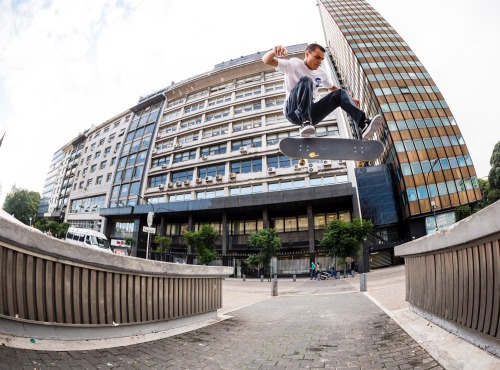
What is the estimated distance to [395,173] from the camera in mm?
29062

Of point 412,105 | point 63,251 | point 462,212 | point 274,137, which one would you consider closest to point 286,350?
point 63,251

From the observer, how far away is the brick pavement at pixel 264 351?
2.27 meters

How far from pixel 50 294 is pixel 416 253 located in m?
5.13

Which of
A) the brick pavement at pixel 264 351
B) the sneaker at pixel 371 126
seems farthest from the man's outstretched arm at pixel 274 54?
the brick pavement at pixel 264 351

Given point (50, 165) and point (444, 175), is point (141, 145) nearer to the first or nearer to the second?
point (444, 175)

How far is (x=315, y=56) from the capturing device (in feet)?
14.2

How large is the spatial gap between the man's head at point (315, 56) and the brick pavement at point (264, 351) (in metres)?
4.53

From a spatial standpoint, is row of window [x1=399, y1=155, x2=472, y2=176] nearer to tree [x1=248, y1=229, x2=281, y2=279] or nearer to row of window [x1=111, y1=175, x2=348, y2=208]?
row of window [x1=111, y1=175, x2=348, y2=208]

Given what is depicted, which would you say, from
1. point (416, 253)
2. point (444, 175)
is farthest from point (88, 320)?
point (444, 175)

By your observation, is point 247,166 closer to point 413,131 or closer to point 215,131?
point 215,131

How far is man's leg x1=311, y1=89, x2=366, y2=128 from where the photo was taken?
4551mm

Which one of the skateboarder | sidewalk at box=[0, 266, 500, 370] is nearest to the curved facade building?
the skateboarder

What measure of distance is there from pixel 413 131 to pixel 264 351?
114 feet

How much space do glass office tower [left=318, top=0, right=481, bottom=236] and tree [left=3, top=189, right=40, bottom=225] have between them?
8263 cm
